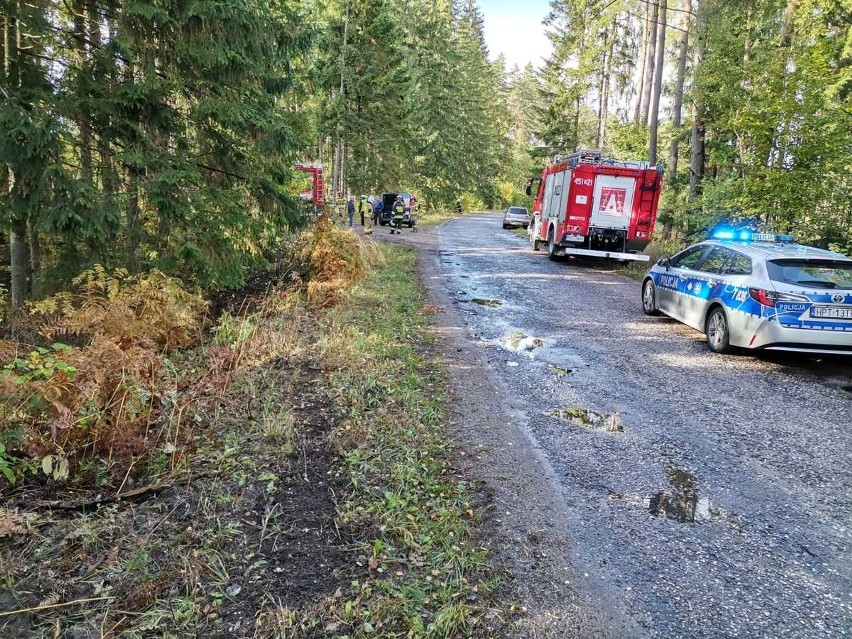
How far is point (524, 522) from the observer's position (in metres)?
3.56

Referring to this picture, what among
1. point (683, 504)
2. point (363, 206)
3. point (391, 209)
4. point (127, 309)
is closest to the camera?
point (683, 504)

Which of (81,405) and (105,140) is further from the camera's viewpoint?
(105,140)

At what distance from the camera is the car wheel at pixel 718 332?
299 inches

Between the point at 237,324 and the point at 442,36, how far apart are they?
1653 inches

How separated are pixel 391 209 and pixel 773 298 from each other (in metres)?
23.8

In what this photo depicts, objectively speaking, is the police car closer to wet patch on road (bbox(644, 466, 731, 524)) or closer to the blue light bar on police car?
the blue light bar on police car

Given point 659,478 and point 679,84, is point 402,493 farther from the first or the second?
point 679,84

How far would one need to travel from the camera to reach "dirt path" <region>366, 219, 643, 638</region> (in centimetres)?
276

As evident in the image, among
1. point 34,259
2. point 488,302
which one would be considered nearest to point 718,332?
point 488,302

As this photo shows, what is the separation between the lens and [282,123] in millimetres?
9461

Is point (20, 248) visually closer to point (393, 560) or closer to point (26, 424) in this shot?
point (26, 424)

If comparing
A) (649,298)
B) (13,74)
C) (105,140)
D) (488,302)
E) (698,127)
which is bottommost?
(488,302)

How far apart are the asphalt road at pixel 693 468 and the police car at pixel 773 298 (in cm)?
40

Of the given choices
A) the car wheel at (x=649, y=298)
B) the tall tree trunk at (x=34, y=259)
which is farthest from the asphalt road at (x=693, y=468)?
the tall tree trunk at (x=34, y=259)
